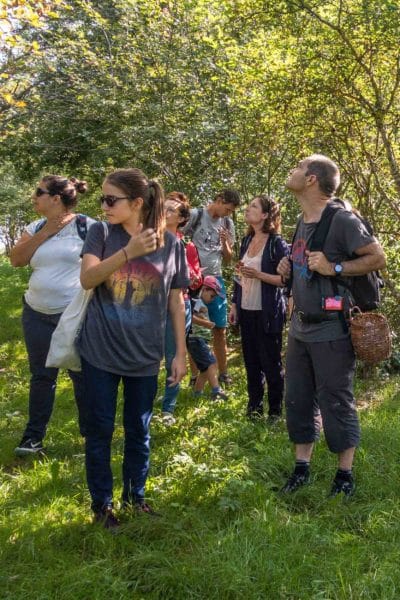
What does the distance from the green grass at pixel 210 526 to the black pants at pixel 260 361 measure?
0.35 m

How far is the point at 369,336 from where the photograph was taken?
3438mm

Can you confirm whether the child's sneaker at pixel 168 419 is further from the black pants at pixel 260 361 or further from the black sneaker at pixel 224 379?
the black sneaker at pixel 224 379

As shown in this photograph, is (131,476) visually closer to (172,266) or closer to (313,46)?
(172,266)

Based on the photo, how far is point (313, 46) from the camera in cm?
606

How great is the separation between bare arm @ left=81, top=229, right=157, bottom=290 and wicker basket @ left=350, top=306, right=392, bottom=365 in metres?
1.30

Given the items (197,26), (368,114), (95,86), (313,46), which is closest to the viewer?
(313,46)

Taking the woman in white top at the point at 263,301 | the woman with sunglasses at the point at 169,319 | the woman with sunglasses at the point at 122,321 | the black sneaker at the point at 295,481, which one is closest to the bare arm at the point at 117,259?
the woman with sunglasses at the point at 122,321

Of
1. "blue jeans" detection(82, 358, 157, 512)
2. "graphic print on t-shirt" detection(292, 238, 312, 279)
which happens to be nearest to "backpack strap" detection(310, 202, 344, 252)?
"graphic print on t-shirt" detection(292, 238, 312, 279)

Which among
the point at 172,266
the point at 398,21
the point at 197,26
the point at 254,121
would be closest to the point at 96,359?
the point at 172,266

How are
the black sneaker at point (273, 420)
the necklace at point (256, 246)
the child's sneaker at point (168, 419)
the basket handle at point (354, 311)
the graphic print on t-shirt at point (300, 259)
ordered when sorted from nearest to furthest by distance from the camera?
1. the basket handle at point (354, 311)
2. the graphic print on t-shirt at point (300, 259)
3. the child's sneaker at point (168, 419)
4. the black sneaker at point (273, 420)
5. the necklace at point (256, 246)

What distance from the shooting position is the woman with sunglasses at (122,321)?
123 inches

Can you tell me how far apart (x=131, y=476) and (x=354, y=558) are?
1257mm

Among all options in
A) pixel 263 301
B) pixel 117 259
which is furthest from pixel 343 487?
pixel 117 259

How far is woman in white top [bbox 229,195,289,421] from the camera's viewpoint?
504cm
